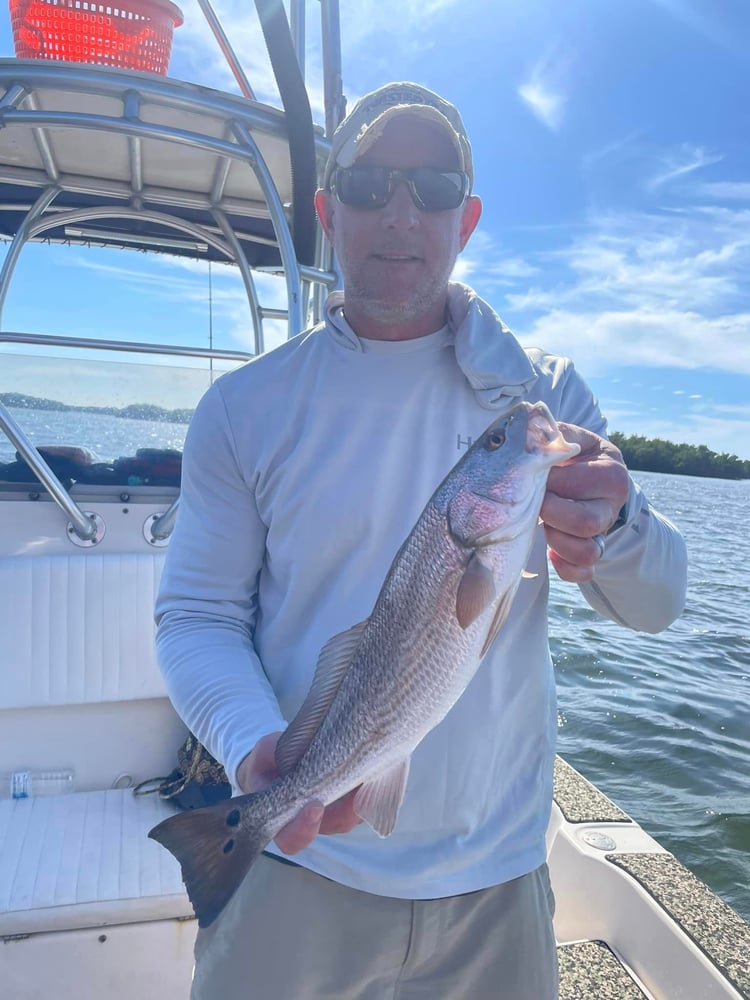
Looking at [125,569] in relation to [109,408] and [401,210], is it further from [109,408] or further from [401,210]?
[401,210]

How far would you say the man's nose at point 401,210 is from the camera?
6.70 ft

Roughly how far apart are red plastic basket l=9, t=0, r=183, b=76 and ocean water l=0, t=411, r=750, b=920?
186cm

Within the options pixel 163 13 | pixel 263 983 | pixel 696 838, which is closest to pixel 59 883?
pixel 263 983

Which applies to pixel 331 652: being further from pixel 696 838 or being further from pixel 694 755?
pixel 694 755

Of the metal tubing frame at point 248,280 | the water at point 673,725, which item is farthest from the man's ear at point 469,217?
the water at point 673,725

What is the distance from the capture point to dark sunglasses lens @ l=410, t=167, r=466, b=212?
2.07 metres

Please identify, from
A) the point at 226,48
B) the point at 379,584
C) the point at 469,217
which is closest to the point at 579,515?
the point at 379,584

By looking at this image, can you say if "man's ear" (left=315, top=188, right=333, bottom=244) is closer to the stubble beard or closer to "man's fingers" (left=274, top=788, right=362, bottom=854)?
the stubble beard

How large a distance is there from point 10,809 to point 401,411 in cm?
301

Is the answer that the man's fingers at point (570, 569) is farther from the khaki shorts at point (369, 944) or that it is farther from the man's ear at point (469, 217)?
the man's ear at point (469, 217)

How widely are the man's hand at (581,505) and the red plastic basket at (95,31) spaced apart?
2898 mm

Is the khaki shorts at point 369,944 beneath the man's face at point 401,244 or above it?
beneath

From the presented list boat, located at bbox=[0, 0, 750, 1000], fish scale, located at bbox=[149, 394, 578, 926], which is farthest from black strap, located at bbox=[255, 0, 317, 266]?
fish scale, located at bbox=[149, 394, 578, 926]

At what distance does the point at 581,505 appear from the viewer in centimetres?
160
